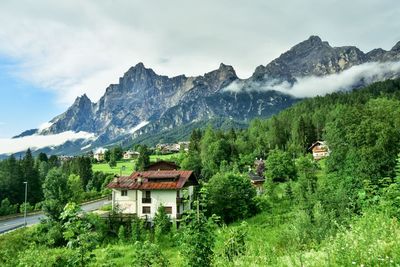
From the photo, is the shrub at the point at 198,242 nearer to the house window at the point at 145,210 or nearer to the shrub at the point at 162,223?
the shrub at the point at 162,223

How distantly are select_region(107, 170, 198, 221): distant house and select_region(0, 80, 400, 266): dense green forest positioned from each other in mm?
4262

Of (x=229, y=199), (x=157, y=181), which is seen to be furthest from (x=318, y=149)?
(x=157, y=181)

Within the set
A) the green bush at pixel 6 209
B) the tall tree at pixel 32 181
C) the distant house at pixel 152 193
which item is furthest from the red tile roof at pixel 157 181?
the tall tree at pixel 32 181

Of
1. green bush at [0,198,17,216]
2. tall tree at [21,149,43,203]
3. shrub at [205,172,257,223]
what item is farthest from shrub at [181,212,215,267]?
tall tree at [21,149,43,203]

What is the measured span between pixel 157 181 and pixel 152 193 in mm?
2252

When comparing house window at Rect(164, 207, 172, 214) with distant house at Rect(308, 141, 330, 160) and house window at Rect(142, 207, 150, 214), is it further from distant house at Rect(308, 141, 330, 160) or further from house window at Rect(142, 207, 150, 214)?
distant house at Rect(308, 141, 330, 160)

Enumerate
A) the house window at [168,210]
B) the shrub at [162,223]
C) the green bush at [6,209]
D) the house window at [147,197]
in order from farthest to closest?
1. the green bush at [6,209]
2. the house window at [147,197]
3. the house window at [168,210]
4. the shrub at [162,223]

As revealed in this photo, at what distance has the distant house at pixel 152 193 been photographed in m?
55.1

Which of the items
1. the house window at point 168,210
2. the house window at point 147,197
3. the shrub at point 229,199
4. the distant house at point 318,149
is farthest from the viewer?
the distant house at point 318,149

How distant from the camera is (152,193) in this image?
56531mm

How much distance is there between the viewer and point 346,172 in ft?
159

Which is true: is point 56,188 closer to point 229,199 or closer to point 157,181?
point 157,181

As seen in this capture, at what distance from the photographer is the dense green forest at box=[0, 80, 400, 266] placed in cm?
976

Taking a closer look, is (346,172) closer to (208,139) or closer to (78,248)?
(78,248)
